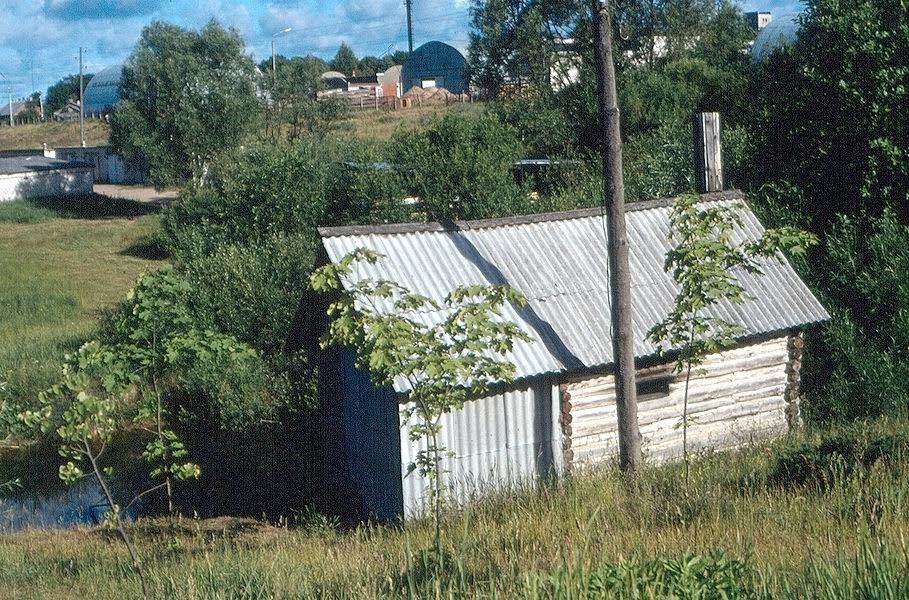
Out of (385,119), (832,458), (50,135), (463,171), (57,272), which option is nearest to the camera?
(832,458)

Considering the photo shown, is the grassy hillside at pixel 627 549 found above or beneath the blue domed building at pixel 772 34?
beneath

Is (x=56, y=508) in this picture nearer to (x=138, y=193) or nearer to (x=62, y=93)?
(x=138, y=193)

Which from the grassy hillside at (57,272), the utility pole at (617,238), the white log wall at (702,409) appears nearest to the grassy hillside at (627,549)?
the utility pole at (617,238)

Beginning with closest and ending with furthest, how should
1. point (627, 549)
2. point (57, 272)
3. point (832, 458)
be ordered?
point (627, 549)
point (832, 458)
point (57, 272)

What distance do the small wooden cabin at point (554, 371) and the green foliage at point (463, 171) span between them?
11.6 meters

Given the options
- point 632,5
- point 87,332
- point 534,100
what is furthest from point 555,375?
point 632,5

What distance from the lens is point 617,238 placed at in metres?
11.5

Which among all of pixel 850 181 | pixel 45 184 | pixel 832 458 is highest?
pixel 45 184

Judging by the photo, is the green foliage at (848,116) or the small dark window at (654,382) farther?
the green foliage at (848,116)

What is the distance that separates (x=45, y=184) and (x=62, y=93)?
73.9m

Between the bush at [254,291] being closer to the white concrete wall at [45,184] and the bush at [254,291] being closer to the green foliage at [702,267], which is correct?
the green foliage at [702,267]

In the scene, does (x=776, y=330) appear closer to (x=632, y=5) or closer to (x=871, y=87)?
(x=871, y=87)

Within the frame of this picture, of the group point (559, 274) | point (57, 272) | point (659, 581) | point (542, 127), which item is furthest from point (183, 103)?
point (659, 581)

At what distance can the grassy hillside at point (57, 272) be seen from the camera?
25.5 m
